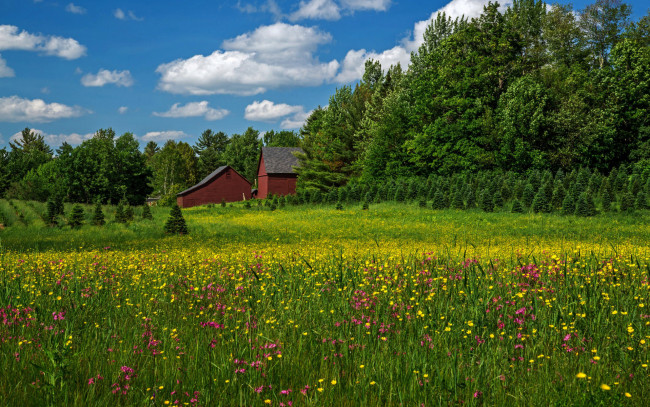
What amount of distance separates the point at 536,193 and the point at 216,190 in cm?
4577

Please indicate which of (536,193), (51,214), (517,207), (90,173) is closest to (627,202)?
(536,193)

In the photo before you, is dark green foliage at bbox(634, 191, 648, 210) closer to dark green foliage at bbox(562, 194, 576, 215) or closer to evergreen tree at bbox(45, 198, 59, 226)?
dark green foliage at bbox(562, 194, 576, 215)

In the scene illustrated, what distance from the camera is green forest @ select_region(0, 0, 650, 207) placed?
3609 cm

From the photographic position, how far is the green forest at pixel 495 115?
36094mm

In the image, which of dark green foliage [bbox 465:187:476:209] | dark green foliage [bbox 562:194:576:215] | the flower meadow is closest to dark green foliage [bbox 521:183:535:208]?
dark green foliage [bbox 562:194:576:215]

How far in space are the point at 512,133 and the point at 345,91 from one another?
2692 cm

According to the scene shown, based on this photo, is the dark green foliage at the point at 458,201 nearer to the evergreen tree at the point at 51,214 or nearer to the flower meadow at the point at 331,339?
the flower meadow at the point at 331,339

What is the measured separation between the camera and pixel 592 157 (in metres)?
38.4

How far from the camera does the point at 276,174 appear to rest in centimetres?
6219

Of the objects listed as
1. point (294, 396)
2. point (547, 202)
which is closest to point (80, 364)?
point (294, 396)

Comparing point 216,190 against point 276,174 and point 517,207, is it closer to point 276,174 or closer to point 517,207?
point 276,174

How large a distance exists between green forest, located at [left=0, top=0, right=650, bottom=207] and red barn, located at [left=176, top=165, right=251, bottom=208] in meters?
2.56

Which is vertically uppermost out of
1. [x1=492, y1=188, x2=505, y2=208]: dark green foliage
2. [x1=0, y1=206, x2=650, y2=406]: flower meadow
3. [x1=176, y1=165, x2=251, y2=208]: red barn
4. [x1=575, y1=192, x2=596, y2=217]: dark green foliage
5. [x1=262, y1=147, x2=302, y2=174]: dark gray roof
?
[x1=262, y1=147, x2=302, y2=174]: dark gray roof

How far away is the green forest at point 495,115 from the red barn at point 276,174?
18.7ft
